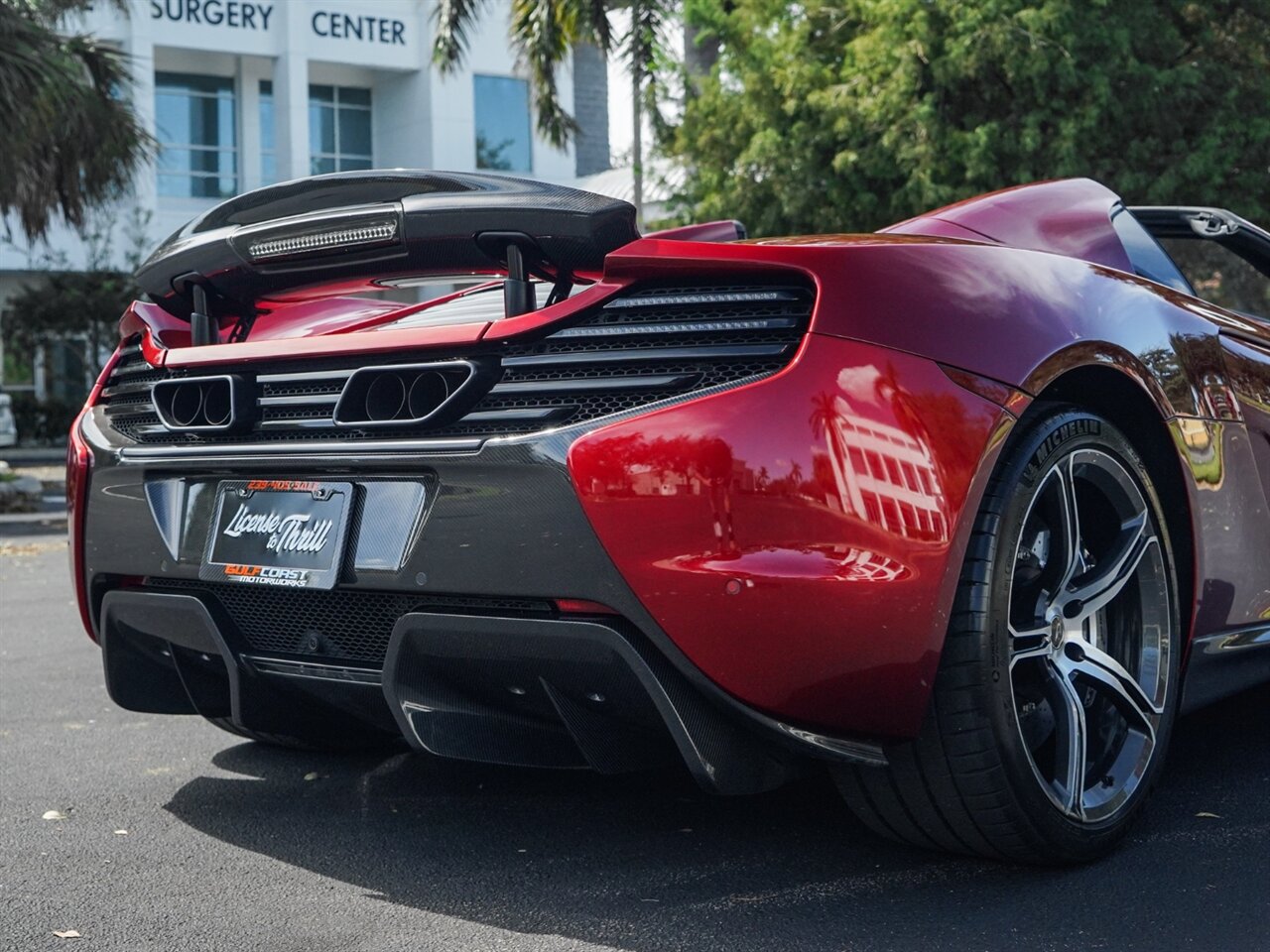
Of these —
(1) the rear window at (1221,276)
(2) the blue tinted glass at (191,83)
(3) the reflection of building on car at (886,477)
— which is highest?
(2) the blue tinted glass at (191,83)

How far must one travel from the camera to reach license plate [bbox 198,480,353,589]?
109 inches

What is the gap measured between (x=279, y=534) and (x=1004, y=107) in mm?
15919

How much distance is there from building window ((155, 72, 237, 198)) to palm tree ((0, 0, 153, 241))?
19.2m

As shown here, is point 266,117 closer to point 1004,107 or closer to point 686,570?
point 1004,107

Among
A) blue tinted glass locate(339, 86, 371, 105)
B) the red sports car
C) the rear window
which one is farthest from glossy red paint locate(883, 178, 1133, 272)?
blue tinted glass locate(339, 86, 371, 105)

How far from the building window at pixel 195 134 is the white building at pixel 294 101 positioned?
3cm

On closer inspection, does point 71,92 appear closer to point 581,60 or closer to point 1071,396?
point 1071,396

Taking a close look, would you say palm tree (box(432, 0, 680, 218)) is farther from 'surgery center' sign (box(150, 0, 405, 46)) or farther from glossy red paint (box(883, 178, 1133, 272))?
'surgery center' sign (box(150, 0, 405, 46))

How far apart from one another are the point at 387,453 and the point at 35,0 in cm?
1498


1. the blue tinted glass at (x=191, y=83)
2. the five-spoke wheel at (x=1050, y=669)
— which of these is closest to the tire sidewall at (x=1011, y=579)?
the five-spoke wheel at (x=1050, y=669)

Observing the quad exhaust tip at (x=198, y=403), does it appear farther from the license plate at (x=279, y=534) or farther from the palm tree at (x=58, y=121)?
the palm tree at (x=58, y=121)

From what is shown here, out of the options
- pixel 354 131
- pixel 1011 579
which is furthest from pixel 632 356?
pixel 354 131

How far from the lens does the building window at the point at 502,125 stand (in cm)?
3703

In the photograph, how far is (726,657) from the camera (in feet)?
8.09
